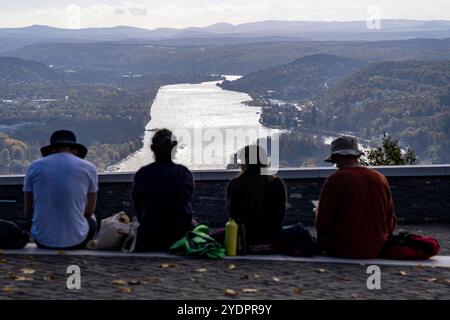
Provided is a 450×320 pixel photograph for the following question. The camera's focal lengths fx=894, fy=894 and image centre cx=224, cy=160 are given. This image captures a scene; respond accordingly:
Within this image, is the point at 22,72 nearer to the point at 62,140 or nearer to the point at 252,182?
the point at 62,140

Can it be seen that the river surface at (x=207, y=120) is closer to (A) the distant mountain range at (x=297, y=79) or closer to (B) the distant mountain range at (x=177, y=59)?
(A) the distant mountain range at (x=297, y=79)

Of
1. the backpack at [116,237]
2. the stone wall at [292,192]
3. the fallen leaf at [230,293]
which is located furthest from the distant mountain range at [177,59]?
A: the fallen leaf at [230,293]

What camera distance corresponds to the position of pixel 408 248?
29.0 feet

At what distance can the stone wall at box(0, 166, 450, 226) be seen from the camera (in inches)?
570

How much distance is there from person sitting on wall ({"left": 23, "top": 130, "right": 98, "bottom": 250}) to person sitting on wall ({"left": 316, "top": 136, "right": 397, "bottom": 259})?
232 cm

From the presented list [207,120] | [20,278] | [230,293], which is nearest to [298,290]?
[230,293]

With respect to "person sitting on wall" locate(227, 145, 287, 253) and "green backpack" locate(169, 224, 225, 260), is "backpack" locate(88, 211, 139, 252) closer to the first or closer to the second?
"green backpack" locate(169, 224, 225, 260)

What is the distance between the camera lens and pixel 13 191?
1437cm

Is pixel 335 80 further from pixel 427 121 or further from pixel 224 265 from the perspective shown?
pixel 224 265

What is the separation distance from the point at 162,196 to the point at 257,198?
0.94 metres

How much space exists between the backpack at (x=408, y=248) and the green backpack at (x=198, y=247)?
1.65 meters

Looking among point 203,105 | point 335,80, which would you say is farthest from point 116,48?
point 203,105

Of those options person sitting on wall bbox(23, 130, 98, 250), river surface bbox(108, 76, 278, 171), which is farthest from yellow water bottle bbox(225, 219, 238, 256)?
river surface bbox(108, 76, 278, 171)
